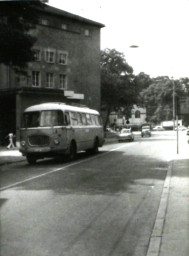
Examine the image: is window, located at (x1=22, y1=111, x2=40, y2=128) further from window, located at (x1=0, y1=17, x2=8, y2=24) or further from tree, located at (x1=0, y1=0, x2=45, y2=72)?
window, located at (x1=0, y1=17, x2=8, y2=24)

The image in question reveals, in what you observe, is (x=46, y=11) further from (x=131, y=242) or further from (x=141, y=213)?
(x=131, y=242)

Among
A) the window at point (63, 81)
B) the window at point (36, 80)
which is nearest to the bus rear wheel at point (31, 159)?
the window at point (36, 80)

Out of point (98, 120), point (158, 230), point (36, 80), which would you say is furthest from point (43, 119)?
point (158, 230)

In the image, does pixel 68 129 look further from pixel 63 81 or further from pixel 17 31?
pixel 63 81

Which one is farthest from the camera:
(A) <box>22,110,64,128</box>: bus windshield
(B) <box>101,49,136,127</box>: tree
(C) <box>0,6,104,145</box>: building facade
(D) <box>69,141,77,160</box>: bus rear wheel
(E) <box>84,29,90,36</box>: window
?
(B) <box>101,49,136,127</box>: tree

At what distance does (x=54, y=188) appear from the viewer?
10820 mm

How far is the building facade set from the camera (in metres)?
25.4

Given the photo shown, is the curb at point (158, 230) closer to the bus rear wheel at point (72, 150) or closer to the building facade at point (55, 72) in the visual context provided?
the building facade at point (55, 72)

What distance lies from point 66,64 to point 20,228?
34.6 meters

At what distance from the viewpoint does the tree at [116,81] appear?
6259 cm

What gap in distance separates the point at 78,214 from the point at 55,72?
30582mm

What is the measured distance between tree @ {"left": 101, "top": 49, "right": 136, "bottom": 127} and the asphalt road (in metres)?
50.0

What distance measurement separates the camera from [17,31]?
19062 millimetres

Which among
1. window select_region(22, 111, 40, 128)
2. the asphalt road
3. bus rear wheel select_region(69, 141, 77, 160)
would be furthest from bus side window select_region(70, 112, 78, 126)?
the asphalt road
